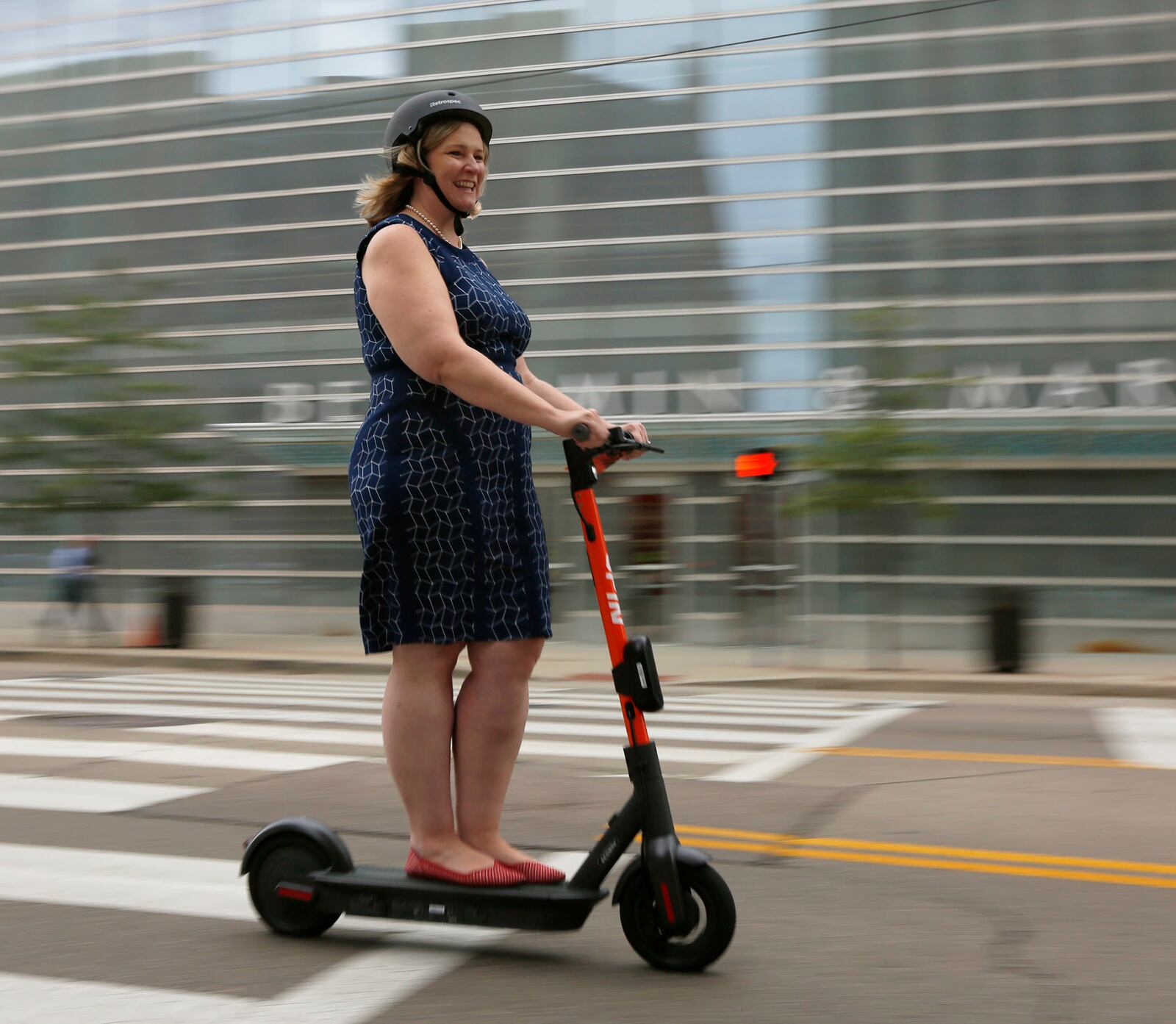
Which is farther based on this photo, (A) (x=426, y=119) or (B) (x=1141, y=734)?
(B) (x=1141, y=734)

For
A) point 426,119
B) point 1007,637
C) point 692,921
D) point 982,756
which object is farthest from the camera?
point 1007,637

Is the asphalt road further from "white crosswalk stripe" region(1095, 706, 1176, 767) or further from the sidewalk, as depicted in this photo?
the sidewalk

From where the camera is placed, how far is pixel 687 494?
21.9m

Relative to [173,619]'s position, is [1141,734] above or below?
above

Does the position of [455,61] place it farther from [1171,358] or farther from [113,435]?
[1171,358]

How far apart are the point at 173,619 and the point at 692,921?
17.4 meters

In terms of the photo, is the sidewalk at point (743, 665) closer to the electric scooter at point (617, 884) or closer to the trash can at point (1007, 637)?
the trash can at point (1007, 637)

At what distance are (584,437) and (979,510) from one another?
21.5 meters

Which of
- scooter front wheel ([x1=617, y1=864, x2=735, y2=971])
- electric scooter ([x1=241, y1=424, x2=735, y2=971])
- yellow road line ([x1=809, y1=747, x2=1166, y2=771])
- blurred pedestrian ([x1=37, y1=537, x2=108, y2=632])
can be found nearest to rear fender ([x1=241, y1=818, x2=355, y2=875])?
electric scooter ([x1=241, y1=424, x2=735, y2=971])

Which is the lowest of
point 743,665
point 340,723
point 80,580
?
point 743,665

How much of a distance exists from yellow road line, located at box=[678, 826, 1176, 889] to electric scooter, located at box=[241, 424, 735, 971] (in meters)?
1.49

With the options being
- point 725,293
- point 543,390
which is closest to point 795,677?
point 725,293

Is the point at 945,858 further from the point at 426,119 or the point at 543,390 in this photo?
the point at 426,119

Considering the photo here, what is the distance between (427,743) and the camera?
3414 millimetres
